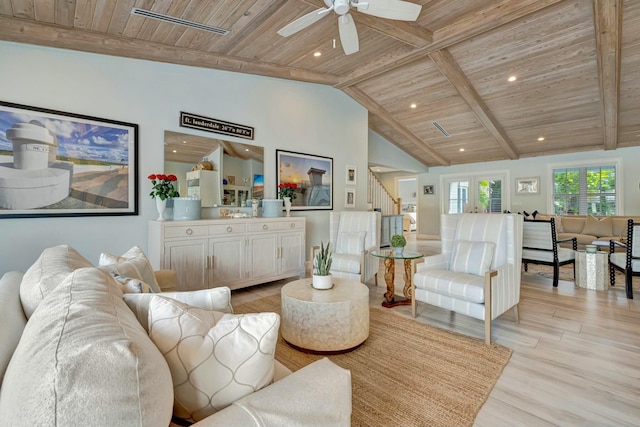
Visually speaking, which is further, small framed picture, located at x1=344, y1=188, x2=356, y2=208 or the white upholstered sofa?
small framed picture, located at x1=344, y1=188, x2=356, y2=208

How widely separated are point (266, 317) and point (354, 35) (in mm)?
2824

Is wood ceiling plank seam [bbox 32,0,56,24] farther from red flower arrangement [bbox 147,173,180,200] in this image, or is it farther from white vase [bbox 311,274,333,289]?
white vase [bbox 311,274,333,289]

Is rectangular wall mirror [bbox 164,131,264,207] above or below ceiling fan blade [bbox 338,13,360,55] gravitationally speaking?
below

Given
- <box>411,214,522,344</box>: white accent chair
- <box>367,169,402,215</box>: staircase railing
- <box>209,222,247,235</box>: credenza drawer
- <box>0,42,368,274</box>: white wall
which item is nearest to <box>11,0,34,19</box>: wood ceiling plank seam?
<box>0,42,368,274</box>: white wall

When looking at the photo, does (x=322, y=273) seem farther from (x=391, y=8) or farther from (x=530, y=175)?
(x=530, y=175)

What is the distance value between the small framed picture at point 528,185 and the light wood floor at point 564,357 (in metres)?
4.77

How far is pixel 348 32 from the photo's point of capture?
9.05 ft

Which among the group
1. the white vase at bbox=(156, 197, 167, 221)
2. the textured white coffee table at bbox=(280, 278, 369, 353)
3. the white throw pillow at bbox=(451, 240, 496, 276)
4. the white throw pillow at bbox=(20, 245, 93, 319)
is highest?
the white vase at bbox=(156, 197, 167, 221)

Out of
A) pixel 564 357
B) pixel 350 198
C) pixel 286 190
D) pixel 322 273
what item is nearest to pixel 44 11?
pixel 286 190

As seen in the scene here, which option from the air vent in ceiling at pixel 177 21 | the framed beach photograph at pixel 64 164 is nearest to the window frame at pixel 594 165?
the air vent in ceiling at pixel 177 21

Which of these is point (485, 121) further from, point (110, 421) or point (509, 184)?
point (110, 421)

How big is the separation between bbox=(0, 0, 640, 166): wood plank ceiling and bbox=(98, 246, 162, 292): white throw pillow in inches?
88.3

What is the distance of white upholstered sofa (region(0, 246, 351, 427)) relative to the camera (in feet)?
1.67

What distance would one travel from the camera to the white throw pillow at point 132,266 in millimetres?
1621
